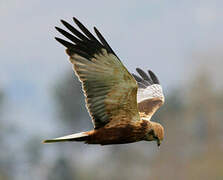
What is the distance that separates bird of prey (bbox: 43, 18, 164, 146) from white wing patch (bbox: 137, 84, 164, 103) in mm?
1737

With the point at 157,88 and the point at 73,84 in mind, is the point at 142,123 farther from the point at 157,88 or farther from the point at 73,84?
the point at 73,84

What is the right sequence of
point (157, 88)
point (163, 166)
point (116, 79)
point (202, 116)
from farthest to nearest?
point (202, 116)
point (163, 166)
point (157, 88)
point (116, 79)

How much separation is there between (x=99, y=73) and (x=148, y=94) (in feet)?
9.09

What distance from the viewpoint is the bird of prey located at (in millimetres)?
11305

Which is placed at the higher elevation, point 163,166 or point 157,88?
point 157,88

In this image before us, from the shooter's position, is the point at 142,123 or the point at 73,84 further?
the point at 73,84

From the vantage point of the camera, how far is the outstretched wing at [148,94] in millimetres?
13039

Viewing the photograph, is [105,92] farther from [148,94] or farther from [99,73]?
[148,94]

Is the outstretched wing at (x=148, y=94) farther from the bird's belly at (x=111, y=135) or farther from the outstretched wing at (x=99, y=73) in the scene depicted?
the outstretched wing at (x=99, y=73)

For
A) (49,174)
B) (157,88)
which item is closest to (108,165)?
(49,174)

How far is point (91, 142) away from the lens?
11906mm

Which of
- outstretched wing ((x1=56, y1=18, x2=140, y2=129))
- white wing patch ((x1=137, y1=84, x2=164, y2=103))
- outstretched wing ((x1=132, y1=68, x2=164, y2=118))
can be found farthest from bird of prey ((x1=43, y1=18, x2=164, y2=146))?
white wing patch ((x1=137, y1=84, x2=164, y2=103))

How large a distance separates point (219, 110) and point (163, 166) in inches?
446

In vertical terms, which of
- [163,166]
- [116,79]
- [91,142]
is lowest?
[163,166]
